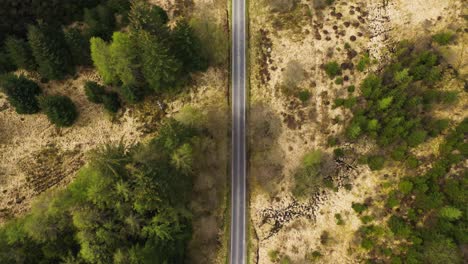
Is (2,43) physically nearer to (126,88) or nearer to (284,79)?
(126,88)

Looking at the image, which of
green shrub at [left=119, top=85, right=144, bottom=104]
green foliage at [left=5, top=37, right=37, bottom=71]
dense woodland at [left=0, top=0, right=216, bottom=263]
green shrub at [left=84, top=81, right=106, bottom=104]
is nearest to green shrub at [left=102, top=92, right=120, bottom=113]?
dense woodland at [left=0, top=0, right=216, bottom=263]

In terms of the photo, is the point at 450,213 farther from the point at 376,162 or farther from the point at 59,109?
the point at 59,109

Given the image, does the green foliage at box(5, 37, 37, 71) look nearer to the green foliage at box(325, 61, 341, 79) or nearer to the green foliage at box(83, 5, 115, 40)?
the green foliage at box(83, 5, 115, 40)

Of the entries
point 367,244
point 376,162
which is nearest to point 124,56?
point 376,162

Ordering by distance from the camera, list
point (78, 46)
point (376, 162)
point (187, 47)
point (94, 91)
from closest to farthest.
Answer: point (376, 162) < point (187, 47) < point (78, 46) < point (94, 91)

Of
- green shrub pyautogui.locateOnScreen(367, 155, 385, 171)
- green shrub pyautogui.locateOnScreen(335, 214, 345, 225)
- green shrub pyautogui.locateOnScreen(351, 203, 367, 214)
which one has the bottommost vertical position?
green shrub pyautogui.locateOnScreen(335, 214, 345, 225)

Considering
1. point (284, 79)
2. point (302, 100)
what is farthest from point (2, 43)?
point (302, 100)
